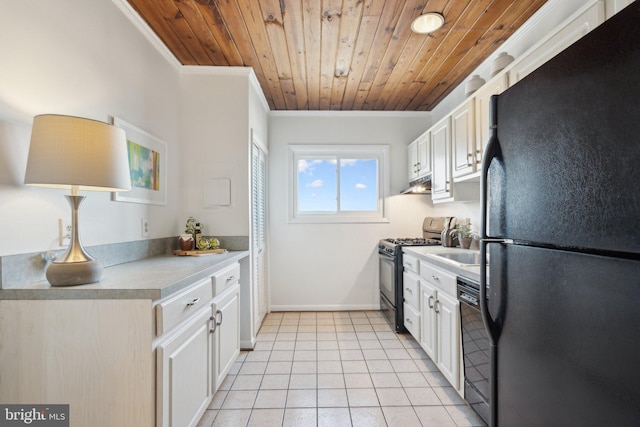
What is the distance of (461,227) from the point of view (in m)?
2.92

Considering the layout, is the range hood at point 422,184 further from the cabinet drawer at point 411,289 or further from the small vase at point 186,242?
the small vase at point 186,242

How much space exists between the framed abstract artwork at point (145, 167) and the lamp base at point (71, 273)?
67 centimetres

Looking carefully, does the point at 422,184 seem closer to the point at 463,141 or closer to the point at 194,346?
the point at 463,141

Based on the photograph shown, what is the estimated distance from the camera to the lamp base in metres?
1.20

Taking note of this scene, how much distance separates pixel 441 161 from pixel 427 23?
119cm

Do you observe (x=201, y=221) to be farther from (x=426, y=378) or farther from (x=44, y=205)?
(x=426, y=378)

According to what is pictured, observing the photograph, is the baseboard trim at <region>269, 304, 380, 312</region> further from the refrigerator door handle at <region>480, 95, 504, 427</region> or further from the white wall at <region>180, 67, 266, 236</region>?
the refrigerator door handle at <region>480, 95, 504, 427</region>

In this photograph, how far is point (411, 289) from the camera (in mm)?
2816

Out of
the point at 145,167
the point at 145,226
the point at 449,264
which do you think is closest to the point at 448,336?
the point at 449,264

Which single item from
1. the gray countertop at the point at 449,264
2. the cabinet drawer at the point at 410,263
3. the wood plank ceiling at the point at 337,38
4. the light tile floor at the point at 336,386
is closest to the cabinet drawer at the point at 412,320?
the light tile floor at the point at 336,386

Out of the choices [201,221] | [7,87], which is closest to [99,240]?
[7,87]

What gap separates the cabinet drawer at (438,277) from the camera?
2.00 metres

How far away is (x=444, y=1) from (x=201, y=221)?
236cm

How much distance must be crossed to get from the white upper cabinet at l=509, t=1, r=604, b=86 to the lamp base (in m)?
2.36
